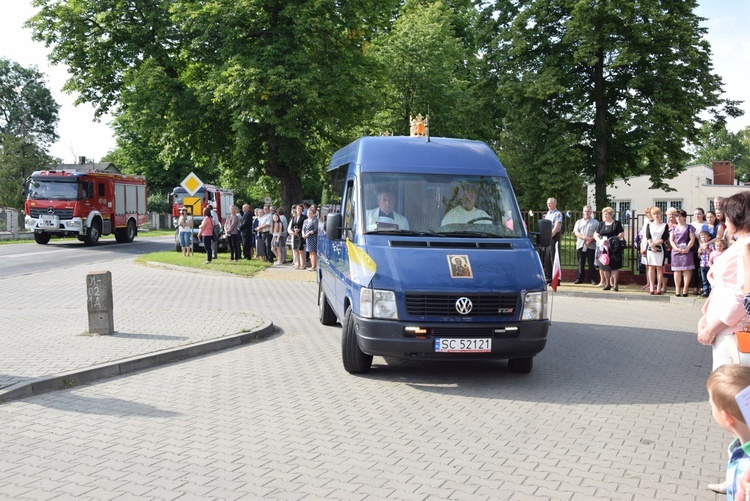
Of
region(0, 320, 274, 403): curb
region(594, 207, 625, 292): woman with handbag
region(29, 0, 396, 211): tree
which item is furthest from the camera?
region(29, 0, 396, 211): tree

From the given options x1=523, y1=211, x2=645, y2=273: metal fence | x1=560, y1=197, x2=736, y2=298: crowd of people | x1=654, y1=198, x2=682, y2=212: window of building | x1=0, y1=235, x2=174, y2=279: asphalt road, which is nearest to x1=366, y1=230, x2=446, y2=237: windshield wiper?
x1=560, y1=197, x2=736, y2=298: crowd of people

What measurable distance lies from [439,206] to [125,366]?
13.0ft

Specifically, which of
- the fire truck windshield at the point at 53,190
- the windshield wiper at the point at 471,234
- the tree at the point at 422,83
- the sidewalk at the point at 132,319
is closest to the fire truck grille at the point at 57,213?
the fire truck windshield at the point at 53,190

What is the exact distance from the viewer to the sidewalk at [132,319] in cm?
807

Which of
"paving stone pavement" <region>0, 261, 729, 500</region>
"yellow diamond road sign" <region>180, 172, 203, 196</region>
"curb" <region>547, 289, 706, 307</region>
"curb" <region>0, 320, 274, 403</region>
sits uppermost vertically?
"yellow diamond road sign" <region>180, 172, 203, 196</region>

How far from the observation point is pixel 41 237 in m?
35.7

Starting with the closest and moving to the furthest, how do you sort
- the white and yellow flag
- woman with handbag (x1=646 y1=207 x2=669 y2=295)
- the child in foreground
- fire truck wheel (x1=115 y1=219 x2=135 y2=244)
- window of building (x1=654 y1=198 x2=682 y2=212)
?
the child in foreground, the white and yellow flag, woman with handbag (x1=646 y1=207 x2=669 y2=295), fire truck wheel (x1=115 y1=219 x2=135 y2=244), window of building (x1=654 y1=198 x2=682 y2=212)

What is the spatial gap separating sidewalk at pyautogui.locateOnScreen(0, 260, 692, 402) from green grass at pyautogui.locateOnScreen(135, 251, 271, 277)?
544 mm

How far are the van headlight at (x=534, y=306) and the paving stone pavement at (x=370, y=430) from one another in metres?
0.75

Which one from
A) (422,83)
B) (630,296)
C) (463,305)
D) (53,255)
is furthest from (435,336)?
(422,83)

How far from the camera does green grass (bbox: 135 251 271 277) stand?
70.6 feet

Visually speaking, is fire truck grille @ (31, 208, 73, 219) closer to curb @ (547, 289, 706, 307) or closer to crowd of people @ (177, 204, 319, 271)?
crowd of people @ (177, 204, 319, 271)

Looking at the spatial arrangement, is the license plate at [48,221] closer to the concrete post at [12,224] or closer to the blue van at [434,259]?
the concrete post at [12,224]

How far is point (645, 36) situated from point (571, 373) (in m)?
24.1
